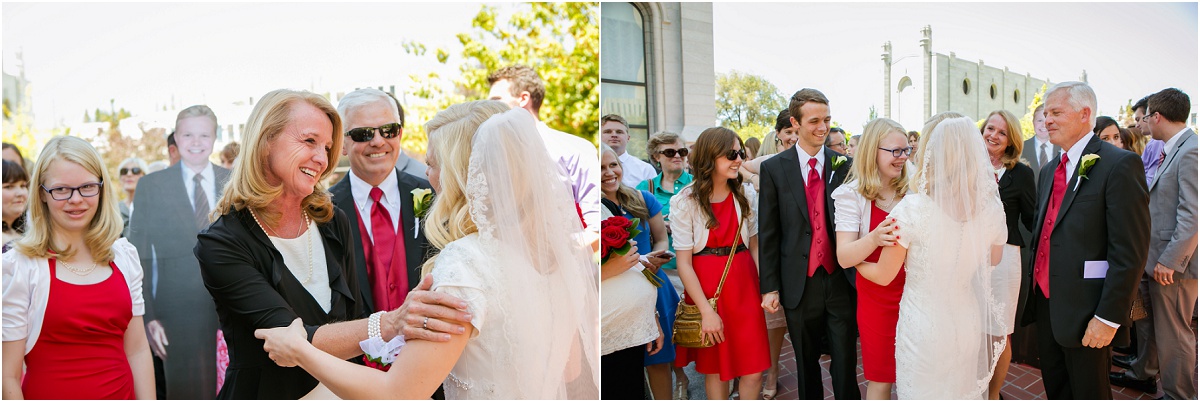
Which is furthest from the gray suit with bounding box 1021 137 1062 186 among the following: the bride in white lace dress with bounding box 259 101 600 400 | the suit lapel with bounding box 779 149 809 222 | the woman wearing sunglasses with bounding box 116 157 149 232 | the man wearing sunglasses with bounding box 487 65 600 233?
the woman wearing sunglasses with bounding box 116 157 149 232

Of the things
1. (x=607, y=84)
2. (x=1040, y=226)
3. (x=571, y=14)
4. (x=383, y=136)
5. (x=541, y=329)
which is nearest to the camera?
→ (x=541, y=329)

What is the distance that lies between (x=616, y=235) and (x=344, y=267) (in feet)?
3.92

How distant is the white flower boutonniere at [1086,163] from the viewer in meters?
3.18

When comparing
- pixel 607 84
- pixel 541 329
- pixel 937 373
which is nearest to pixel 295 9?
pixel 607 84

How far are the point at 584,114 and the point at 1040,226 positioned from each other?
3.84 metres

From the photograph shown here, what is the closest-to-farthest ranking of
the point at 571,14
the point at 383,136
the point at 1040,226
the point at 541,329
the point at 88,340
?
the point at 541,329, the point at 88,340, the point at 383,136, the point at 1040,226, the point at 571,14

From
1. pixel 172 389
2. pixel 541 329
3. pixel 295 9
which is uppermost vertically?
pixel 295 9

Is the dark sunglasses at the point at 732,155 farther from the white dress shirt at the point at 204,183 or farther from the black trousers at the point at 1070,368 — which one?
the white dress shirt at the point at 204,183

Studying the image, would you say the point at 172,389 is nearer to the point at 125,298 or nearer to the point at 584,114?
the point at 125,298

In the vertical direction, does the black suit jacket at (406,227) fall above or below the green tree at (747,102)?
below

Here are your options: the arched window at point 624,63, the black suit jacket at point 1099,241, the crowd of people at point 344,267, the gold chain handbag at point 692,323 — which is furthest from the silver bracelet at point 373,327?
the black suit jacket at point 1099,241

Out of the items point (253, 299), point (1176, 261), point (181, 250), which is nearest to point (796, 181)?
point (1176, 261)

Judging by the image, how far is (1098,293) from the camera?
3.24m

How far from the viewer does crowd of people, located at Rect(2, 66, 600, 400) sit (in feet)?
6.40
